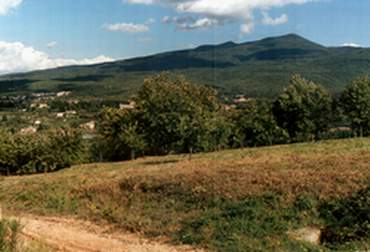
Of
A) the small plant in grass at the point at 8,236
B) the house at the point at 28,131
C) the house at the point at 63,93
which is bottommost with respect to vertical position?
the house at the point at 28,131

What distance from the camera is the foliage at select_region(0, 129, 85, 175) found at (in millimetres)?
48719

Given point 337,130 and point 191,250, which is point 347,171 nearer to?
point 191,250

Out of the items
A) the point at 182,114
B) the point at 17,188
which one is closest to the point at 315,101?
the point at 182,114

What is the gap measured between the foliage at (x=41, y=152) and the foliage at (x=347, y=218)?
37583 mm

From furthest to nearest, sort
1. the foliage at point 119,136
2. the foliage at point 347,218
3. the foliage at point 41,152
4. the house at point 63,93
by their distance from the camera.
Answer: the house at point 63,93
the foliage at point 119,136
the foliage at point 41,152
the foliage at point 347,218

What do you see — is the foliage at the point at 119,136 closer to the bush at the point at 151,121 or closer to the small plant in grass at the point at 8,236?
the bush at the point at 151,121

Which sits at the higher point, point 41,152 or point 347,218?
point 347,218

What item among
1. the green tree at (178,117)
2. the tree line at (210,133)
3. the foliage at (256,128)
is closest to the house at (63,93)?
the tree line at (210,133)

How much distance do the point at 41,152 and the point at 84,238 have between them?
115 ft

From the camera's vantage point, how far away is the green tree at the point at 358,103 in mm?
53625

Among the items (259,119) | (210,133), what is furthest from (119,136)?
(259,119)

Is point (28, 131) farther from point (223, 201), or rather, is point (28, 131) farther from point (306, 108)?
point (223, 201)

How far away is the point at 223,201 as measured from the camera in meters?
17.1

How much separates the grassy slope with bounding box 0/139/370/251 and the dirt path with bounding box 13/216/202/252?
2.06ft
